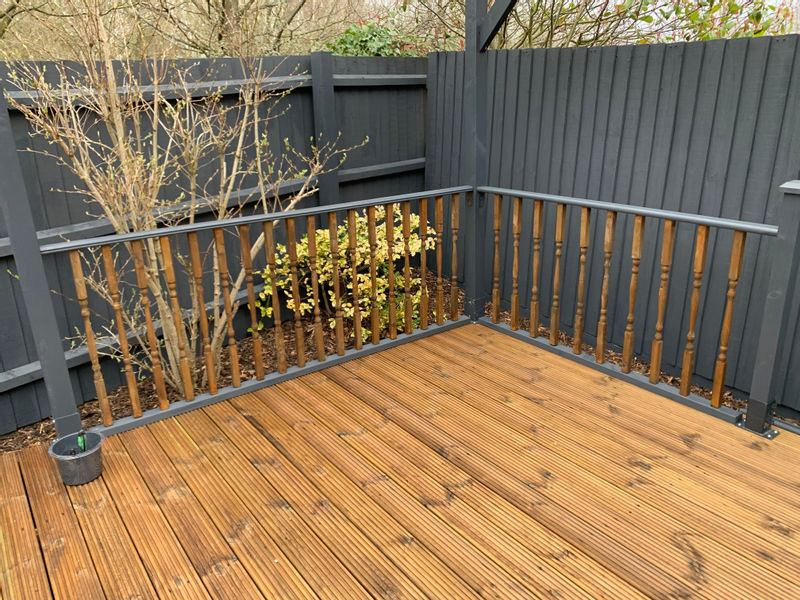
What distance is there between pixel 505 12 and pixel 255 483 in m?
2.58

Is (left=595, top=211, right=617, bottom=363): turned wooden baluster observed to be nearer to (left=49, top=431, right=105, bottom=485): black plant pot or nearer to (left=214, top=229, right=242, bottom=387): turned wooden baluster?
(left=214, top=229, right=242, bottom=387): turned wooden baluster

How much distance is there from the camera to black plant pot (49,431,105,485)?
2.20 metres

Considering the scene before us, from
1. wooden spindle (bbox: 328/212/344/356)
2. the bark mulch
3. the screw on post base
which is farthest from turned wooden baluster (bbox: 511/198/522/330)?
the screw on post base

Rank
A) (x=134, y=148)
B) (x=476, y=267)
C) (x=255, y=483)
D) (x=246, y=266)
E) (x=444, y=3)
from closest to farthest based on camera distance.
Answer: (x=255, y=483) < (x=246, y=266) < (x=134, y=148) < (x=476, y=267) < (x=444, y=3)

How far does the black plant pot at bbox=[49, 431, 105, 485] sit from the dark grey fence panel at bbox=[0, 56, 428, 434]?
0.97 meters

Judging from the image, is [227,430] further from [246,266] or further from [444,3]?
[444,3]

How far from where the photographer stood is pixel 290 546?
1918 millimetres

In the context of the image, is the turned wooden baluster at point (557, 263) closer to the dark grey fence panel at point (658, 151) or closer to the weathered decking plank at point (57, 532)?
the dark grey fence panel at point (658, 151)

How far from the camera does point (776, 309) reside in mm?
2311

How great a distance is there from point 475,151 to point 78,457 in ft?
8.29

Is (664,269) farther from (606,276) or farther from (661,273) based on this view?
(661,273)

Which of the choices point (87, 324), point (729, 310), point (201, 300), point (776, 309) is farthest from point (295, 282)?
point (776, 309)

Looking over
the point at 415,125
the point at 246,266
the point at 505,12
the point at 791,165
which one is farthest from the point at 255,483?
the point at 415,125

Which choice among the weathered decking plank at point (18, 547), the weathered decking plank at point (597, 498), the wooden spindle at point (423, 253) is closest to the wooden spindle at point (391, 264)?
the wooden spindle at point (423, 253)
